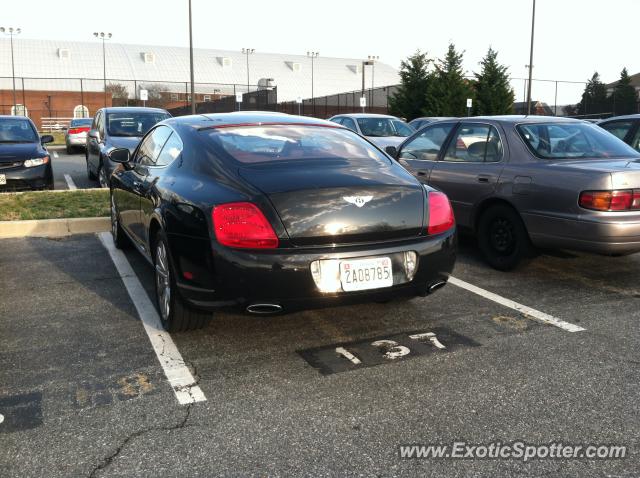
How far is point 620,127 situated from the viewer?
8.36 m

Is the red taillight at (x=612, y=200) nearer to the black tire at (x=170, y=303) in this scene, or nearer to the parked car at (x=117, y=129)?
the black tire at (x=170, y=303)

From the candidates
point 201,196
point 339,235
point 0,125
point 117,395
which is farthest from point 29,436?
point 0,125

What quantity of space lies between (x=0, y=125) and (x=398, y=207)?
382 inches

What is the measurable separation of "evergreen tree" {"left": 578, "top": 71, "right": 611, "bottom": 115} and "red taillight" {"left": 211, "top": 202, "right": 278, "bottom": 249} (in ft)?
123

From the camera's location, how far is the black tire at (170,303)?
4016mm

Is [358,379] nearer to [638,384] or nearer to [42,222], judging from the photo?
[638,384]

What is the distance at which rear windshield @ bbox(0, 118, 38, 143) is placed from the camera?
10898mm

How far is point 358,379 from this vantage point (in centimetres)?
346

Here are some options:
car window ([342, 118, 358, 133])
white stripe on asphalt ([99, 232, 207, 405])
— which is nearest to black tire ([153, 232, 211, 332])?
white stripe on asphalt ([99, 232, 207, 405])

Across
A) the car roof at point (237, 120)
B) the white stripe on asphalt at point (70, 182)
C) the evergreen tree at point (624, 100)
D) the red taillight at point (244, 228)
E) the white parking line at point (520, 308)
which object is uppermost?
the evergreen tree at point (624, 100)

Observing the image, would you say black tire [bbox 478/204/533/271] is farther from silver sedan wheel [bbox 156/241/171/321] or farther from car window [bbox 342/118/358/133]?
car window [bbox 342/118/358/133]

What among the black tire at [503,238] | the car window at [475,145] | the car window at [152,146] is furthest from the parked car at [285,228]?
the car window at [475,145]

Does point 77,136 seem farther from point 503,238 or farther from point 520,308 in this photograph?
point 520,308

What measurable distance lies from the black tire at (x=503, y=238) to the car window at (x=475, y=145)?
0.55 meters
